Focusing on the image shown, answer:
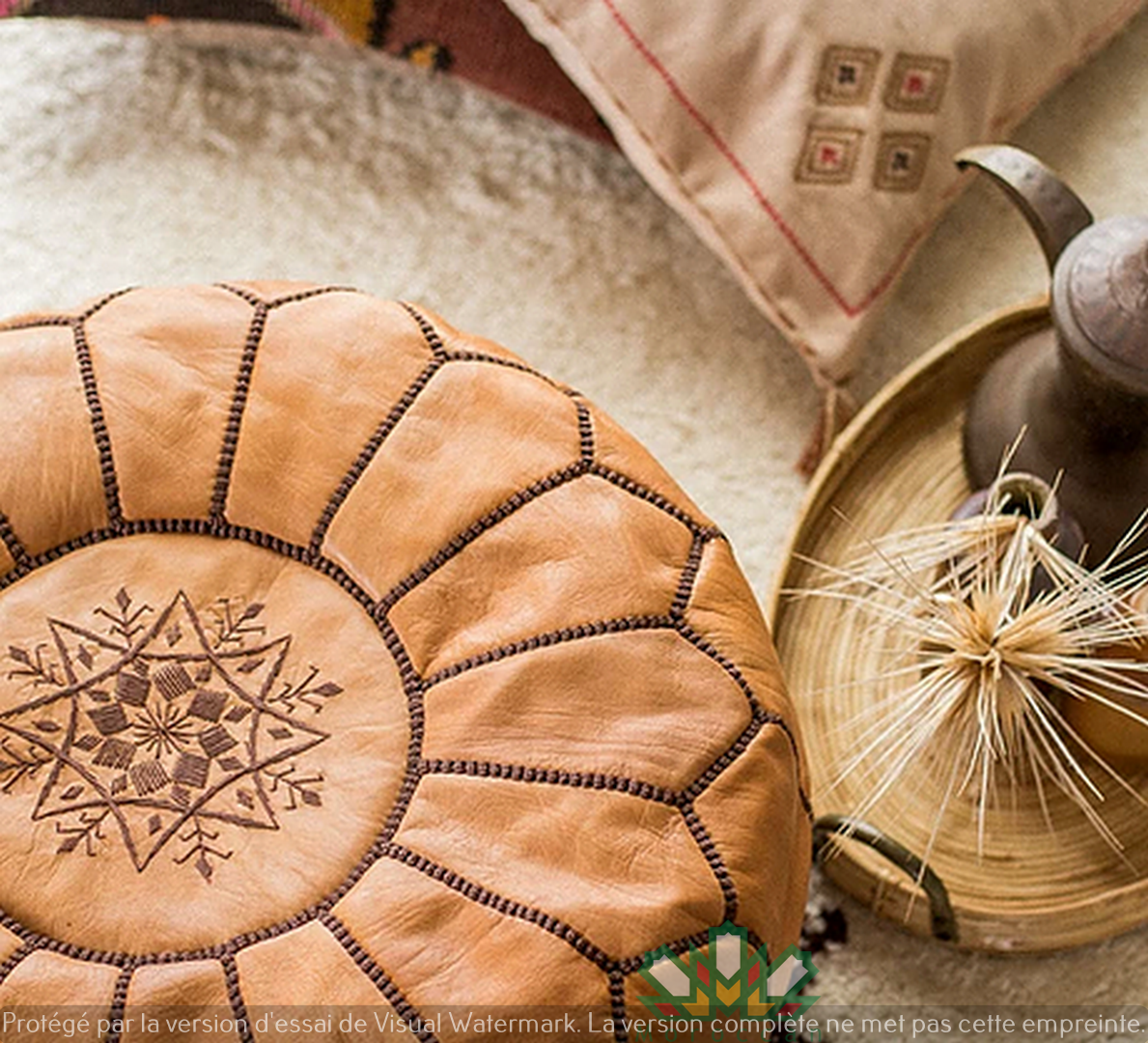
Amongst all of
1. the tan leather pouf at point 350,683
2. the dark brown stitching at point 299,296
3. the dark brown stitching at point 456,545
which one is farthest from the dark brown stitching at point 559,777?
the dark brown stitching at point 299,296

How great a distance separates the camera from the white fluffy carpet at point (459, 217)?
142 cm

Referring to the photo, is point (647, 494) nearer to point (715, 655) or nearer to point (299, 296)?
point (715, 655)

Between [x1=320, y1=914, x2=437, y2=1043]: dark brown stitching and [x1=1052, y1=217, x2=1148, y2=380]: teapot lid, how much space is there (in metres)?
0.57

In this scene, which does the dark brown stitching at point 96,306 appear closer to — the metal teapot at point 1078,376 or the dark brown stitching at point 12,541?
the dark brown stitching at point 12,541

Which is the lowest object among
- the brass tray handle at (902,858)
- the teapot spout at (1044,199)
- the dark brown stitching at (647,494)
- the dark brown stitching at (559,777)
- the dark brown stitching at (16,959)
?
the brass tray handle at (902,858)

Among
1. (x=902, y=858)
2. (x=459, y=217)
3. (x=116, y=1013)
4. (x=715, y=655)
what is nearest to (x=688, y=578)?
(x=715, y=655)

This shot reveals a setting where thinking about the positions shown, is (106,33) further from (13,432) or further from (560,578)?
(560,578)

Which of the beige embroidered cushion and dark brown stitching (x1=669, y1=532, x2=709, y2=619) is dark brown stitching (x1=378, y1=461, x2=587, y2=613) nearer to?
dark brown stitching (x1=669, y1=532, x2=709, y2=619)

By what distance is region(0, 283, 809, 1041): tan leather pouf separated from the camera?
0.84 meters

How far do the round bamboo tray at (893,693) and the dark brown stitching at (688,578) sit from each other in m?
0.23

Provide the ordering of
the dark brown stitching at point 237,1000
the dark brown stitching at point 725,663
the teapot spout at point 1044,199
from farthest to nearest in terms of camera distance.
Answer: the teapot spout at point 1044,199, the dark brown stitching at point 725,663, the dark brown stitching at point 237,1000

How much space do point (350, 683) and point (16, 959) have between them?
0.22m

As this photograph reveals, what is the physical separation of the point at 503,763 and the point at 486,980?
116 mm

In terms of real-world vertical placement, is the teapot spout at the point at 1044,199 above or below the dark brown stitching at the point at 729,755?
above
